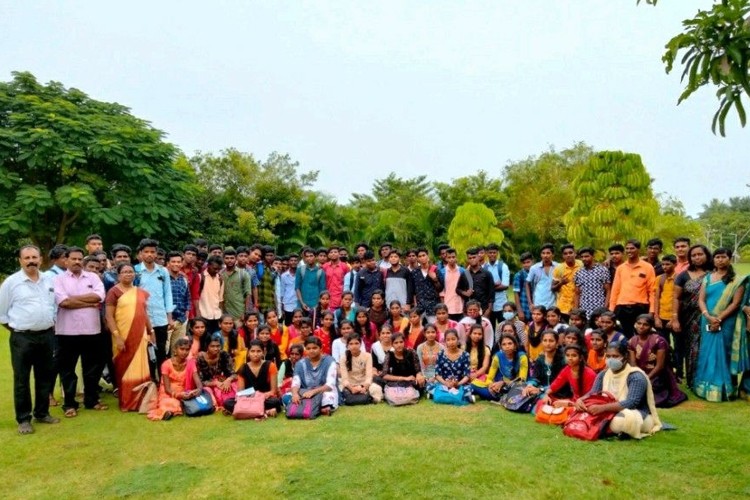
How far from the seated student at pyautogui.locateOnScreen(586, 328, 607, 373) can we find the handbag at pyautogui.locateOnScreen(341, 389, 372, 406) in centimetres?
240

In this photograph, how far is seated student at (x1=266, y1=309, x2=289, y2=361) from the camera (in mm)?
7625

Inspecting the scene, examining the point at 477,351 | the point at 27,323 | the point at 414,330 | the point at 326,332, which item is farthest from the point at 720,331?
the point at 27,323

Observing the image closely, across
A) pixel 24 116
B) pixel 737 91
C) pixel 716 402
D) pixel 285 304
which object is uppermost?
pixel 24 116

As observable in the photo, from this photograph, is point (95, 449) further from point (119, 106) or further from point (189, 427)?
point (119, 106)

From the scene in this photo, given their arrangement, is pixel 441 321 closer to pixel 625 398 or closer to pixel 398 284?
pixel 398 284

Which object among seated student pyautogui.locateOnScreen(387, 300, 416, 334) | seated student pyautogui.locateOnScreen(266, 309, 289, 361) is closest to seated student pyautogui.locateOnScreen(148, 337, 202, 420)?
seated student pyautogui.locateOnScreen(266, 309, 289, 361)

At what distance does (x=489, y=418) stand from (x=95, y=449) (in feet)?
11.8

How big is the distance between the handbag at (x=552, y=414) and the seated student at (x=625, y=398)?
0.93ft

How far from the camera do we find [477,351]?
7066mm

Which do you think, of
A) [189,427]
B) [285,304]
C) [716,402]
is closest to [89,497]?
[189,427]

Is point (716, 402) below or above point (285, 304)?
below

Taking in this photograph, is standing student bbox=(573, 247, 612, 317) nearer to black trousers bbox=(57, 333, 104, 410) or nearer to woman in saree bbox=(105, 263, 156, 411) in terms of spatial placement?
woman in saree bbox=(105, 263, 156, 411)

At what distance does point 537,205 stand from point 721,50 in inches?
959

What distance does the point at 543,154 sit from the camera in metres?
32.8
